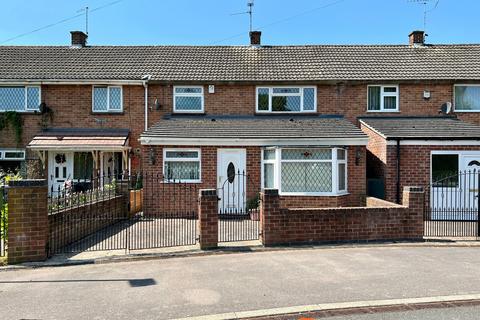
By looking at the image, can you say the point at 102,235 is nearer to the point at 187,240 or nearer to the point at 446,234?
the point at 187,240

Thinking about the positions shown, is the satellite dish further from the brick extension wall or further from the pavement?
the pavement

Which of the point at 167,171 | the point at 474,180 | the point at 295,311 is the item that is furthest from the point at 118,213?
the point at 474,180

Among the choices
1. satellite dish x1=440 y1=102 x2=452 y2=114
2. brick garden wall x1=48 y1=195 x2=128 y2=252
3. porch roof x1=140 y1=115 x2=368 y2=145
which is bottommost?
brick garden wall x1=48 y1=195 x2=128 y2=252

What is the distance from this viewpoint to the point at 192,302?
5141mm

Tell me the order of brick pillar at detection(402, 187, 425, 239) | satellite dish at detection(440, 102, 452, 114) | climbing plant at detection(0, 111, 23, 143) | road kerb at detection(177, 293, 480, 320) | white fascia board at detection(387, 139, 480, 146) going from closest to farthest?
road kerb at detection(177, 293, 480, 320), brick pillar at detection(402, 187, 425, 239), white fascia board at detection(387, 139, 480, 146), satellite dish at detection(440, 102, 452, 114), climbing plant at detection(0, 111, 23, 143)

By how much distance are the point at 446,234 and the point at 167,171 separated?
27.7 feet

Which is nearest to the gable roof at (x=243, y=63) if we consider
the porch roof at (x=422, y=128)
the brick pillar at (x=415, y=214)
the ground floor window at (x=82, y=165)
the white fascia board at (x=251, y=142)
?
the porch roof at (x=422, y=128)

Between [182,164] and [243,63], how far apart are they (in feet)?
21.2

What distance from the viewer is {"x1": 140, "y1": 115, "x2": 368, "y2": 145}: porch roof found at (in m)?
12.9

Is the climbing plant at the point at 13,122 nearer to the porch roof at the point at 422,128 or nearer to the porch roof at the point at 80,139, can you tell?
the porch roof at the point at 80,139

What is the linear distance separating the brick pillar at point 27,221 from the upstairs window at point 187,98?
354 inches

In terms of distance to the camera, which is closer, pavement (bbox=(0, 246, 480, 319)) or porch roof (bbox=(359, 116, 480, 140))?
pavement (bbox=(0, 246, 480, 319))

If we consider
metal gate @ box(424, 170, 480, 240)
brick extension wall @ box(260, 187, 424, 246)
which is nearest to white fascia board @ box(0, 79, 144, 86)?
brick extension wall @ box(260, 187, 424, 246)

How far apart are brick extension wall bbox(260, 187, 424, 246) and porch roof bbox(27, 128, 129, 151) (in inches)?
333
